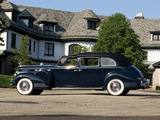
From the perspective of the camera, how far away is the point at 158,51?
58750 millimetres

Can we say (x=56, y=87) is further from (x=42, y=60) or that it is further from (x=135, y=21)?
(x=135, y=21)

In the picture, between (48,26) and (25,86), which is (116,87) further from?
(48,26)

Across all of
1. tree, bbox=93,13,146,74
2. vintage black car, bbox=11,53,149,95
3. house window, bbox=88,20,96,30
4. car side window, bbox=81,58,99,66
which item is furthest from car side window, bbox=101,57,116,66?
house window, bbox=88,20,96,30

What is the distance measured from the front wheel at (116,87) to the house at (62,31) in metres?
33.9

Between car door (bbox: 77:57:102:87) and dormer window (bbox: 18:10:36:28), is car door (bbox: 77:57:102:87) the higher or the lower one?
the lower one

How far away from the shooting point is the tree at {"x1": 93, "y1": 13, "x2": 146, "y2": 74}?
47.6 m

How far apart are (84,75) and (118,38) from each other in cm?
3135

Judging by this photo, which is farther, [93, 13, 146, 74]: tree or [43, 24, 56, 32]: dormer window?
[43, 24, 56, 32]: dormer window

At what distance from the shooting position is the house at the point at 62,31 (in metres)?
53.1

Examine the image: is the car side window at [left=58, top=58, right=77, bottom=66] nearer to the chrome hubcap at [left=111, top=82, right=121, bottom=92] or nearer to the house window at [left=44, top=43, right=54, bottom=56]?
the chrome hubcap at [left=111, top=82, right=121, bottom=92]

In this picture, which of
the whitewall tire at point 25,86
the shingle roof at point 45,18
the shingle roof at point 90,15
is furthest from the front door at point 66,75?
the shingle roof at point 90,15

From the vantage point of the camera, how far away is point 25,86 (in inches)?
685

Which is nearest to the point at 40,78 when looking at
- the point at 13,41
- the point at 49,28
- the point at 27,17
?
the point at 13,41

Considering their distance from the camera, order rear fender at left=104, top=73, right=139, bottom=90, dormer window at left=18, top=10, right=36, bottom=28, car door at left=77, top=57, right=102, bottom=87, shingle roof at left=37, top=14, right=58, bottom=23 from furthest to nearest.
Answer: shingle roof at left=37, top=14, right=58, bottom=23 → dormer window at left=18, top=10, right=36, bottom=28 → car door at left=77, top=57, right=102, bottom=87 → rear fender at left=104, top=73, right=139, bottom=90
